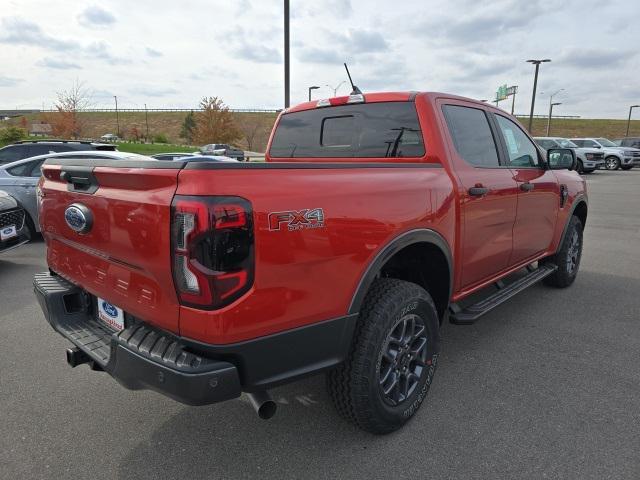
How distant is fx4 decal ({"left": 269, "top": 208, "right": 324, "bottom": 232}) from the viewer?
1.87 meters

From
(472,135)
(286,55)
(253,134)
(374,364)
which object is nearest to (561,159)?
(472,135)

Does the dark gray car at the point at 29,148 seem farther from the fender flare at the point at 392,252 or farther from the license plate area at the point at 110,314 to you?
the fender flare at the point at 392,252

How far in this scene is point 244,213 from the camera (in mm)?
1804

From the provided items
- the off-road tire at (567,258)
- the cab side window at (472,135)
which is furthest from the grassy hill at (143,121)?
the cab side window at (472,135)

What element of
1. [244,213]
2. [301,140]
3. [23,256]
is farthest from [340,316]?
[23,256]

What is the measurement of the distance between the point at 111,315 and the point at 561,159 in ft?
13.5

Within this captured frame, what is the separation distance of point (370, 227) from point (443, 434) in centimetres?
125

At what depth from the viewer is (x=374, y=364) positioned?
234 cm

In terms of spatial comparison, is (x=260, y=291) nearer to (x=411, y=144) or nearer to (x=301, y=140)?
(x=411, y=144)

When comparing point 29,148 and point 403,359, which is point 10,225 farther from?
point 29,148

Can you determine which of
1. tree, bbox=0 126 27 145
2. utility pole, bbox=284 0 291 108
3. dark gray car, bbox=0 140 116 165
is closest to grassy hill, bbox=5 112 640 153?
tree, bbox=0 126 27 145

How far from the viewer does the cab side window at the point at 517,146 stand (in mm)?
3885

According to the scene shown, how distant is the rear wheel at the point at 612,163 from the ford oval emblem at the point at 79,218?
3210 cm

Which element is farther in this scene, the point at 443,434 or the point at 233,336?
the point at 443,434
